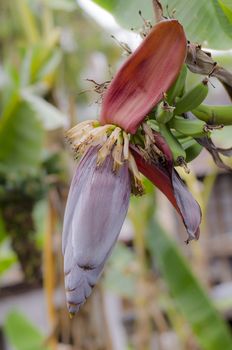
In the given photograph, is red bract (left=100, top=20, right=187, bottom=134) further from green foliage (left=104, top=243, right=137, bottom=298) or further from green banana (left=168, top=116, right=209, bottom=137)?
green foliage (left=104, top=243, right=137, bottom=298)

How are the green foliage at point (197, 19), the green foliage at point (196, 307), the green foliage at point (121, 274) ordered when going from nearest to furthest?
the green foliage at point (197, 19) → the green foliage at point (196, 307) → the green foliage at point (121, 274)

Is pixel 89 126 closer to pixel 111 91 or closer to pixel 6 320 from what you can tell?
pixel 111 91

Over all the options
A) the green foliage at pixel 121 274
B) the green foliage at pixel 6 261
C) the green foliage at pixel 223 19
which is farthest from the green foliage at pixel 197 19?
the green foliage at pixel 121 274

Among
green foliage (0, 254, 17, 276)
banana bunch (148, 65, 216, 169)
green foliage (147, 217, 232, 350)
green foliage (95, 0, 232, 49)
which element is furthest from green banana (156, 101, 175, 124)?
green foliage (0, 254, 17, 276)

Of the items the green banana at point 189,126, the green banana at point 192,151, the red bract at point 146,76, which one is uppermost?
the red bract at point 146,76

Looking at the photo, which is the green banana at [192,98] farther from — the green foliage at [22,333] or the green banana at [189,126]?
the green foliage at [22,333]
